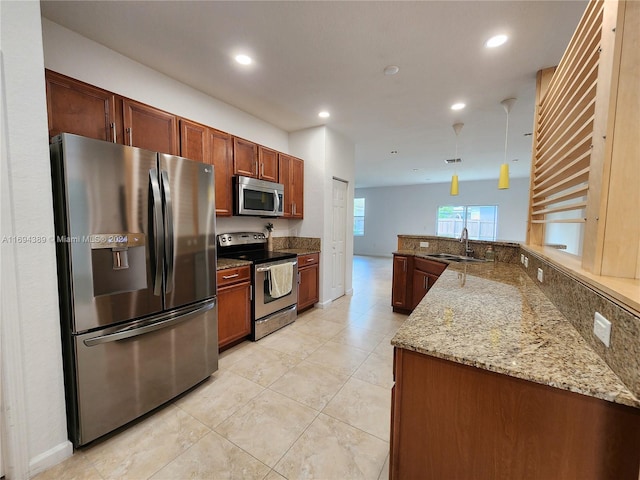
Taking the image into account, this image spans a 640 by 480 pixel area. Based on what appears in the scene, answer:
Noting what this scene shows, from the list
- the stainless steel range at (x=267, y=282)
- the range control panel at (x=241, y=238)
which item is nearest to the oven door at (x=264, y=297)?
the stainless steel range at (x=267, y=282)

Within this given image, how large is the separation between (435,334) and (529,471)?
1.45 feet

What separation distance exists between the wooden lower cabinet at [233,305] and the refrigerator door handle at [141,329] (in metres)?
0.41

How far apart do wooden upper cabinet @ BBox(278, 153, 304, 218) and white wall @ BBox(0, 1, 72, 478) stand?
7.88 feet

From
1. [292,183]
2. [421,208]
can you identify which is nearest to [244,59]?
[292,183]

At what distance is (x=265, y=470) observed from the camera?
1360 mm

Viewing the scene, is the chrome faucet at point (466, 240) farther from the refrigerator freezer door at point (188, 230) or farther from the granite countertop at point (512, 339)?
the refrigerator freezer door at point (188, 230)

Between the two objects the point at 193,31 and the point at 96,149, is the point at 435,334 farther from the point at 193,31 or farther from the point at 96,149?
the point at 193,31

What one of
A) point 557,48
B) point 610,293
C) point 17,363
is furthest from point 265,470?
point 557,48

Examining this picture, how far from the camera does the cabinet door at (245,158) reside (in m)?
2.88

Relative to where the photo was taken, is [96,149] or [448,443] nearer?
[448,443]

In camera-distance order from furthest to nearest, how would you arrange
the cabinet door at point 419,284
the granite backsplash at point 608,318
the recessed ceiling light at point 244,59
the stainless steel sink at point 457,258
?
1. the cabinet door at point 419,284
2. the stainless steel sink at point 457,258
3. the recessed ceiling light at point 244,59
4. the granite backsplash at point 608,318

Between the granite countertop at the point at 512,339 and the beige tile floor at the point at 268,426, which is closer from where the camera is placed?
the granite countertop at the point at 512,339

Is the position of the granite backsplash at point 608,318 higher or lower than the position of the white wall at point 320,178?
lower

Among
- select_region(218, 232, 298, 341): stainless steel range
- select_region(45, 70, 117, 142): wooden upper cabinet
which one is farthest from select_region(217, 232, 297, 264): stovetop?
select_region(45, 70, 117, 142): wooden upper cabinet
